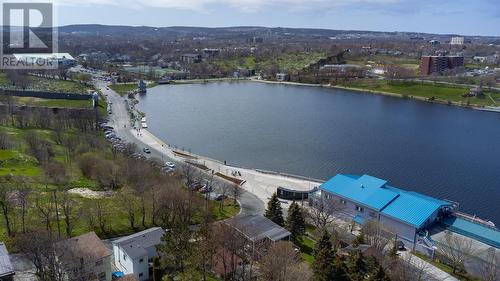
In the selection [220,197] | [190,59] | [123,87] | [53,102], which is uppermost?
[190,59]

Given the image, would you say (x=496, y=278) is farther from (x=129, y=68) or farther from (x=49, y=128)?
(x=129, y=68)

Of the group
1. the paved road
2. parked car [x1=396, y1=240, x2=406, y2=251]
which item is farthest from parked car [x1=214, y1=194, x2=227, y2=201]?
parked car [x1=396, y1=240, x2=406, y2=251]

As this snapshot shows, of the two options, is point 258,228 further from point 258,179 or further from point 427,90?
point 427,90

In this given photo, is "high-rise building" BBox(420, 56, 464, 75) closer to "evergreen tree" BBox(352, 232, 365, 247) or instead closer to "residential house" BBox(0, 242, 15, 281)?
"evergreen tree" BBox(352, 232, 365, 247)

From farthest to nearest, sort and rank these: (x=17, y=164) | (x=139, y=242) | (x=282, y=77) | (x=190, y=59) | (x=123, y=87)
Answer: (x=190, y=59), (x=282, y=77), (x=123, y=87), (x=17, y=164), (x=139, y=242)

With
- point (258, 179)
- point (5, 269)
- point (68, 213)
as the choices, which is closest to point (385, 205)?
point (258, 179)

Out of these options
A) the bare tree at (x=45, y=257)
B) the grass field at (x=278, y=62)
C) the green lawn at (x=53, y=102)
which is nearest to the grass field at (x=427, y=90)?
the grass field at (x=278, y=62)

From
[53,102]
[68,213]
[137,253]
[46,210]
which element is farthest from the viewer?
[53,102]

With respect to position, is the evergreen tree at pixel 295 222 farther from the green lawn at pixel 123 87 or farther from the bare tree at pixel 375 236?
the green lawn at pixel 123 87
